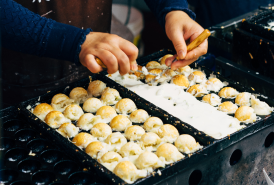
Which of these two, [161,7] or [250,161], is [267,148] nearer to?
[250,161]

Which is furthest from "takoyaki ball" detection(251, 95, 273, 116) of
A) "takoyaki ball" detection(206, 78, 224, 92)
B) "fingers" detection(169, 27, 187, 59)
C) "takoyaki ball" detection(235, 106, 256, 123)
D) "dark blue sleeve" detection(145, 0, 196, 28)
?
"dark blue sleeve" detection(145, 0, 196, 28)

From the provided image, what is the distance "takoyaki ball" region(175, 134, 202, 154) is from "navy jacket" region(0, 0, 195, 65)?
70cm

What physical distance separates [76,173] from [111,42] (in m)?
0.70

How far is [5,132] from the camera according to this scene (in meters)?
1.53

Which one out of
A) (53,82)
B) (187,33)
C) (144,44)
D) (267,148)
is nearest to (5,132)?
(53,82)

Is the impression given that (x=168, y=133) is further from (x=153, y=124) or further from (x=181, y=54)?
(x=181, y=54)

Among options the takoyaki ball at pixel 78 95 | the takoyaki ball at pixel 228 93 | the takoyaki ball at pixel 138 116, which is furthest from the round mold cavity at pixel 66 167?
the takoyaki ball at pixel 228 93

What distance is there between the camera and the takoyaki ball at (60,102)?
5.81 feet

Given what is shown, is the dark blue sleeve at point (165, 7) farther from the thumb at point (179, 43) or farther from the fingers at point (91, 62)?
the fingers at point (91, 62)

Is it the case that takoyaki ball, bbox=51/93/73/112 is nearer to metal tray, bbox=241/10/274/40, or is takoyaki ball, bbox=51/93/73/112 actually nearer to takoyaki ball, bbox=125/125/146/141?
takoyaki ball, bbox=125/125/146/141

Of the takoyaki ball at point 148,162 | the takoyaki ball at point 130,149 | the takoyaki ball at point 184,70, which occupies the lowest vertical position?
the takoyaki ball at point 130,149

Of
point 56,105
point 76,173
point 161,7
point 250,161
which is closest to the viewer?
point 76,173

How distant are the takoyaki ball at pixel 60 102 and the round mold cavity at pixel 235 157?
3.14 feet

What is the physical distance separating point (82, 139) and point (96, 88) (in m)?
0.49
